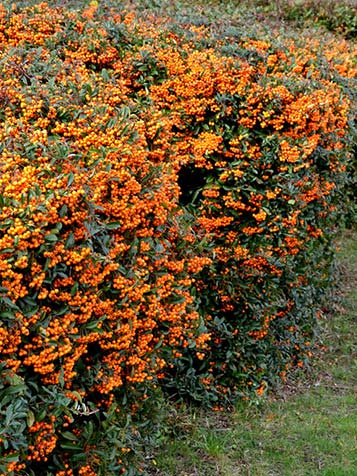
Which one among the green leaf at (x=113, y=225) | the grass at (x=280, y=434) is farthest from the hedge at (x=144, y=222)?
the grass at (x=280, y=434)

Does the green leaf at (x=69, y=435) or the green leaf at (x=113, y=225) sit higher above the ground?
the green leaf at (x=113, y=225)

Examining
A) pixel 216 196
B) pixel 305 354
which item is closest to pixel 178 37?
pixel 216 196

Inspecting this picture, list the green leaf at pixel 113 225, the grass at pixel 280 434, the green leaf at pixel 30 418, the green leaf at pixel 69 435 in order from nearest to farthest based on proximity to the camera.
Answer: the green leaf at pixel 30 418 < the green leaf at pixel 69 435 < the green leaf at pixel 113 225 < the grass at pixel 280 434

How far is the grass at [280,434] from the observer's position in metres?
4.37

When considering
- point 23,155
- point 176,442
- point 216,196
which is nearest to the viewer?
point 23,155

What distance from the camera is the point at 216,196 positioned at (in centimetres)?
474

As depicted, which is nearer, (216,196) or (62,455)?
(62,455)

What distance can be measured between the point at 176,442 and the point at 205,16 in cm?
479

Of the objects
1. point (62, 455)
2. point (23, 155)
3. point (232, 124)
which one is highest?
point (23, 155)

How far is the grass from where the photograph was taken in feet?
14.3

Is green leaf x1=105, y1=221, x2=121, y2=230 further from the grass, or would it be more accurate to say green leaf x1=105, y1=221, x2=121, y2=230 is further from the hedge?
the grass

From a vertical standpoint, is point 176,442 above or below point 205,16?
below

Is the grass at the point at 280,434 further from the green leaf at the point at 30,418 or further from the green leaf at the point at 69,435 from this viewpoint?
the green leaf at the point at 30,418

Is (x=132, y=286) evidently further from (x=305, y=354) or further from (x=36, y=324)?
(x=305, y=354)
